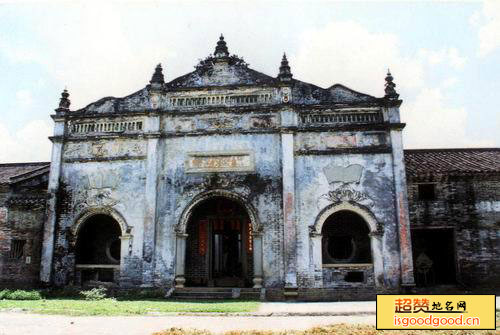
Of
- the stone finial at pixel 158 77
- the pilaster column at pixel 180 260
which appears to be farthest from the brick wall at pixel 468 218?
the stone finial at pixel 158 77

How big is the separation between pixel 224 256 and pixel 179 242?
3655mm

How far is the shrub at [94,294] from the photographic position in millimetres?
14883

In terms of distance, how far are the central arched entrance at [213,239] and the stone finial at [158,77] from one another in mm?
5033

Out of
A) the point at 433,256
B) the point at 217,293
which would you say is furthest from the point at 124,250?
the point at 433,256

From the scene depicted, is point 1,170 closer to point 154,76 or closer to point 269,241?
point 154,76

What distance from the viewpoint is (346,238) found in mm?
17094

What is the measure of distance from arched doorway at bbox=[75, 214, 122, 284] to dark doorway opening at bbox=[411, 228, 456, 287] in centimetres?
1179

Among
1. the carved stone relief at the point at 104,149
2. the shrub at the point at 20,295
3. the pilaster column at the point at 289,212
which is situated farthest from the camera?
the carved stone relief at the point at 104,149

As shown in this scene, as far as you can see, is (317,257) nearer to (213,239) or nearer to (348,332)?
(213,239)

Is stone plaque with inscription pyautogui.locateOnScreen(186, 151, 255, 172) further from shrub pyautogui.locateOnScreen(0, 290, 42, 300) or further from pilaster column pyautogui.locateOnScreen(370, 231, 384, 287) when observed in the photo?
shrub pyautogui.locateOnScreen(0, 290, 42, 300)

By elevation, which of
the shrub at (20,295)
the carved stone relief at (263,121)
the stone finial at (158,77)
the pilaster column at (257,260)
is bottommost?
the shrub at (20,295)

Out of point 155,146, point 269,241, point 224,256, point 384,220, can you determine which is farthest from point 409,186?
point 155,146

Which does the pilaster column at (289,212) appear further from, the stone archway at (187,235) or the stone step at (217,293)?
the stone step at (217,293)

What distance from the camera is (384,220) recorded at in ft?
51.4
